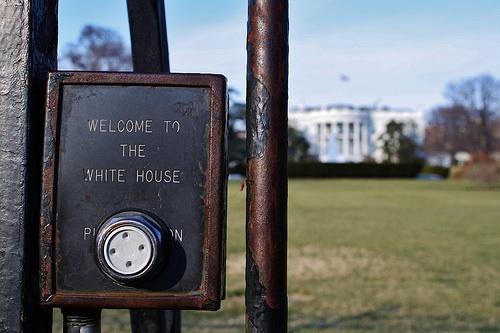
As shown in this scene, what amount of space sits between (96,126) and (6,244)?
22cm

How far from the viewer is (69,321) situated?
45.2 inches

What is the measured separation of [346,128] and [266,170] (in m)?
90.2

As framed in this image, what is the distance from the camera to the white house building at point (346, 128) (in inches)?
3460

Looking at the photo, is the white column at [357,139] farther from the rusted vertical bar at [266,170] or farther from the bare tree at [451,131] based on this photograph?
the rusted vertical bar at [266,170]

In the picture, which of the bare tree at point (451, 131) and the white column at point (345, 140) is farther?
the white column at point (345, 140)

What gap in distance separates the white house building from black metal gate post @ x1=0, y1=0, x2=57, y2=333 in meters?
85.4

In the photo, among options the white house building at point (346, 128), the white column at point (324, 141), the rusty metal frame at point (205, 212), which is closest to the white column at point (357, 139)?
the white house building at point (346, 128)

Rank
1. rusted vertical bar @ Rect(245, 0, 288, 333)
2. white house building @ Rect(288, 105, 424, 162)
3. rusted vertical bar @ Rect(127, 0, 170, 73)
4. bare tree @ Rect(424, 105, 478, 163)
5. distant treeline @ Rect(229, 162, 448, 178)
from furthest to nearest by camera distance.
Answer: white house building @ Rect(288, 105, 424, 162)
bare tree @ Rect(424, 105, 478, 163)
distant treeline @ Rect(229, 162, 448, 178)
rusted vertical bar @ Rect(127, 0, 170, 73)
rusted vertical bar @ Rect(245, 0, 288, 333)

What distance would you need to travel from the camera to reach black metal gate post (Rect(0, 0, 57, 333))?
110 centimetres

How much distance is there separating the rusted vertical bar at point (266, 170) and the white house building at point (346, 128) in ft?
280

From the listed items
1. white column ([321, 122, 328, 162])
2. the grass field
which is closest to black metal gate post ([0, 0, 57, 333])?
the grass field

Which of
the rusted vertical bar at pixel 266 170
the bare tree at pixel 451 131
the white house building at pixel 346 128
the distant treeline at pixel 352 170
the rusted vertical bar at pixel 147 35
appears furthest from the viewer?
the white house building at pixel 346 128

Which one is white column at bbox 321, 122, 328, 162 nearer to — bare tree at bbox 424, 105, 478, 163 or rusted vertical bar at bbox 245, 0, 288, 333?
bare tree at bbox 424, 105, 478, 163

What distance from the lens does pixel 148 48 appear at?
1.65 meters
